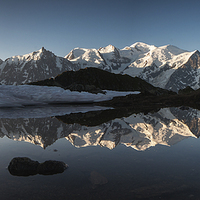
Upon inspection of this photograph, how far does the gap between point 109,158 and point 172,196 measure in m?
3.64

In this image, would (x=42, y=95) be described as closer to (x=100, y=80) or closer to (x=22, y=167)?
(x=22, y=167)

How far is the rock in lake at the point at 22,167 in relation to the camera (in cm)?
713

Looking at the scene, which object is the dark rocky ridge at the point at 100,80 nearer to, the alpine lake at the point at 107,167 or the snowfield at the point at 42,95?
the snowfield at the point at 42,95

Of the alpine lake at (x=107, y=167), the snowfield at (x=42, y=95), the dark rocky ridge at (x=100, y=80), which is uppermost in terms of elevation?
the dark rocky ridge at (x=100, y=80)

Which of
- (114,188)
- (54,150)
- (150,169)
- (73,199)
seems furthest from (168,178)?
(54,150)

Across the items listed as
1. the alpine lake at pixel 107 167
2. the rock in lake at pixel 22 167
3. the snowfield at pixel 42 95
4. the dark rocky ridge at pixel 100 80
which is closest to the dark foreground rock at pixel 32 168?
the rock in lake at pixel 22 167

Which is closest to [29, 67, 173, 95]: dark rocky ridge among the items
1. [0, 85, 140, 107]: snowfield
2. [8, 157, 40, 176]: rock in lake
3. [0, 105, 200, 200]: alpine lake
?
[0, 85, 140, 107]: snowfield

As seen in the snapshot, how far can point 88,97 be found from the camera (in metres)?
54.1

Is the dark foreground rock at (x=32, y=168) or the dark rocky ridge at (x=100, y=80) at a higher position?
the dark rocky ridge at (x=100, y=80)

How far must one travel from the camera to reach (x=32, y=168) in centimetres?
735

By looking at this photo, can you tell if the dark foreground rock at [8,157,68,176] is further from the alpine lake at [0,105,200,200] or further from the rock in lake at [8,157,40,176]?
the alpine lake at [0,105,200,200]

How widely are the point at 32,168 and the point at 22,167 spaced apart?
414 mm

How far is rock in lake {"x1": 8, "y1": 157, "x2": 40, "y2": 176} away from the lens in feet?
23.4

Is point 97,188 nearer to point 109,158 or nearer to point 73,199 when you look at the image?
point 73,199
